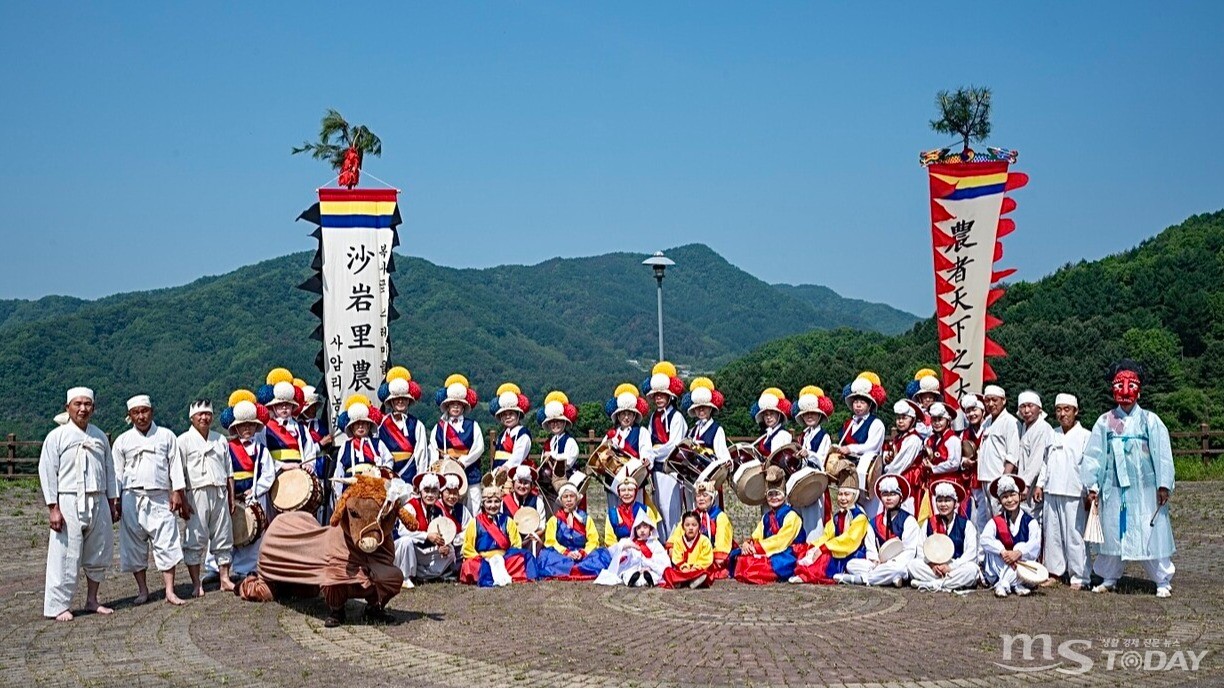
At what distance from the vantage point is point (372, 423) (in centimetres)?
1065

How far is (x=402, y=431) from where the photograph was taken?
10.9m

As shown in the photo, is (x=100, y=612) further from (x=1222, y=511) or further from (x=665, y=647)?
(x=1222, y=511)

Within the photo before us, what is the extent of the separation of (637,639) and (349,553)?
2.09 metres

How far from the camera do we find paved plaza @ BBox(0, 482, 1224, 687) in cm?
674

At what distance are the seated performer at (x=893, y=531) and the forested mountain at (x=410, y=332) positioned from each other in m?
34.1

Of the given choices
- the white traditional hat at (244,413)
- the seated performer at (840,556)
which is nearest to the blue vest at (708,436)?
the seated performer at (840,556)

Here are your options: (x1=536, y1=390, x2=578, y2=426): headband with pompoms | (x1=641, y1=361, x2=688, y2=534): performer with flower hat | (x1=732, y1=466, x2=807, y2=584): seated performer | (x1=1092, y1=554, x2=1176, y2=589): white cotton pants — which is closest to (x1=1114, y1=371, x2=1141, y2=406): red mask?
(x1=1092, y1=554, x2=1176, y2=589): white cotton pants

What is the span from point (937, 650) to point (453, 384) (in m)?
5.54

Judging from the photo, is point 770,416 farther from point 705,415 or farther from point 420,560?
point 420,560

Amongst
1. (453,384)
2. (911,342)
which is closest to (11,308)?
(911,342)

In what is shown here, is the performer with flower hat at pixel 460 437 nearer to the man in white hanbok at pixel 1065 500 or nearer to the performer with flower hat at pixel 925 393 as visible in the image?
the performer with flower hat at pixel 925 393

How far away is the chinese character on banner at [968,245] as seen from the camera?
1199 cm

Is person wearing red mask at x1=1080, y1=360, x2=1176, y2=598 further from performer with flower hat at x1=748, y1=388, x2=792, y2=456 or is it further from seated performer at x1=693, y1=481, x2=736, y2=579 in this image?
seated performer at x1=693, y1=481, x2=736, y2=579

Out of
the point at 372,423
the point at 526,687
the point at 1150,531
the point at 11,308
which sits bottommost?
the point at 526,687
